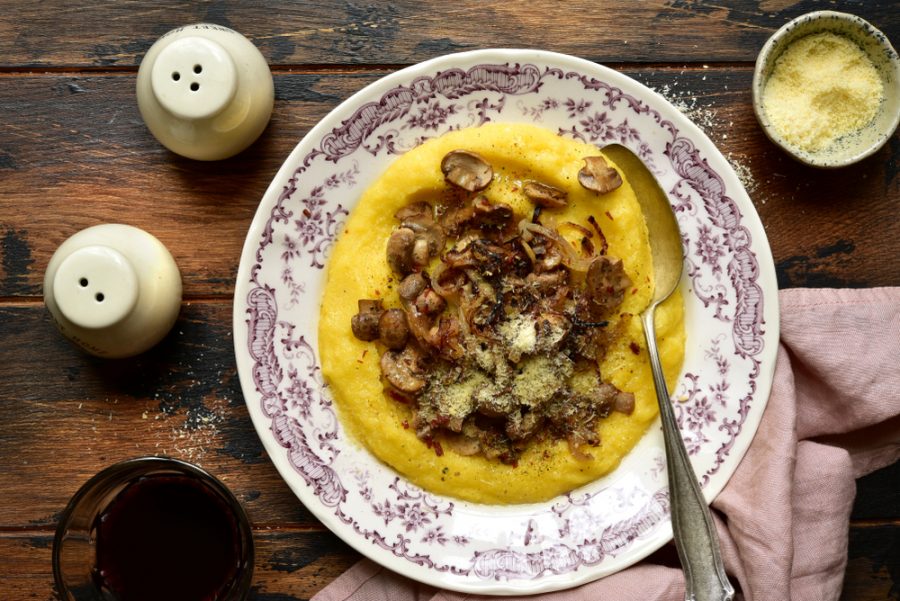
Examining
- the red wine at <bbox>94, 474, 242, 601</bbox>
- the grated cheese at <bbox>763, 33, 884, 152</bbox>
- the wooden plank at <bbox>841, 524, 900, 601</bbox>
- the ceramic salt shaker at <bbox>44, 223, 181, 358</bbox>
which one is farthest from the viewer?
the wooden plank at <bbox>841, 524, 900, 601</bbox>

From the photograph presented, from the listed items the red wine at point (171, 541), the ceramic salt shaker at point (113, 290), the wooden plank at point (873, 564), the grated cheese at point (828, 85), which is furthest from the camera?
the wooden plank at point (873, 564)

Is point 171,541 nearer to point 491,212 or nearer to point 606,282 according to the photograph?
point 491,212

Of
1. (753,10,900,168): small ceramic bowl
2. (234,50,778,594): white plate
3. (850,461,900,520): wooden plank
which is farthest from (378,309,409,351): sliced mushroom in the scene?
(850,461,900,520): wooden plank

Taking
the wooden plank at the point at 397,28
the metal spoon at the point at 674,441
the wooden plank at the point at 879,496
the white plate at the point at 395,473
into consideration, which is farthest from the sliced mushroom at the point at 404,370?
the wooden plank at the point at 879,496

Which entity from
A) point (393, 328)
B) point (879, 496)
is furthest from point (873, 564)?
point (393, 328)

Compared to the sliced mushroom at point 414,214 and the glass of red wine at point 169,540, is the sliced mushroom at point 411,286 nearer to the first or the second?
the sliced mushroom at point 414,214

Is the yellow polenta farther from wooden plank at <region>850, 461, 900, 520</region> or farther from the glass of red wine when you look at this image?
wooden plank at <region>850, 461, 900, 520</region>
